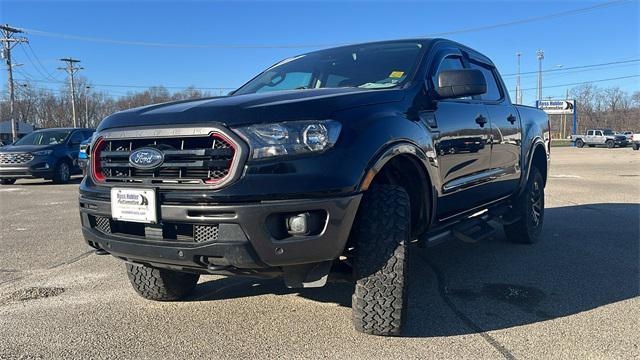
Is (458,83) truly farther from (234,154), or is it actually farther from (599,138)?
(599,138)

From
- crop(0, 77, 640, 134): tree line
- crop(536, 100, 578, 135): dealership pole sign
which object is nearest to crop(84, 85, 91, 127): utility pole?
crop(0, 77, 640, 134): tree line

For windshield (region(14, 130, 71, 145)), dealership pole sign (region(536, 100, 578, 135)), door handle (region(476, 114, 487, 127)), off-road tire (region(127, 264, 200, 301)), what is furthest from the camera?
dealership pole sign (region(536, 100, 578, 135))

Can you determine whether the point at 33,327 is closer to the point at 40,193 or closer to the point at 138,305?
the point at 138,305

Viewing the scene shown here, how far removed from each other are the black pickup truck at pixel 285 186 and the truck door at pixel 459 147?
0.14 feet

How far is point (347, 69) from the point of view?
407 cm

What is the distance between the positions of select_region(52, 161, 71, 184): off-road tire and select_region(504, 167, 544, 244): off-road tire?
12.4 metres

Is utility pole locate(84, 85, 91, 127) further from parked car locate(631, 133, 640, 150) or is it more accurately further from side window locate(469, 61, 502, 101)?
side window locate(469, 61, 502, 101)

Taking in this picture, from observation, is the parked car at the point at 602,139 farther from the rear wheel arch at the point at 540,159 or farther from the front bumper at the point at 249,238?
the front bumper at the point at 249,238

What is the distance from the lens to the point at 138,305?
3752mm

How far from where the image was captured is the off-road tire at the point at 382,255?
2.88 m

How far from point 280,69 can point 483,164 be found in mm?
1938

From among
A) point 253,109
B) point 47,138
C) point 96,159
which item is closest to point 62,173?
point 47,138

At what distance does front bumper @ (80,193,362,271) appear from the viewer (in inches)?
101

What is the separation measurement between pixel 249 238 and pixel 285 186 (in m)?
0.31
